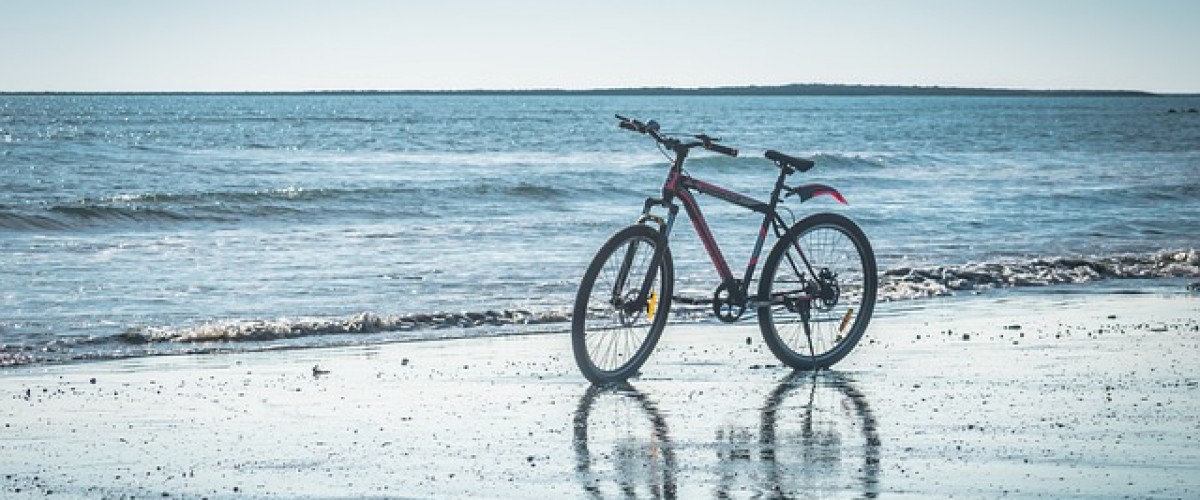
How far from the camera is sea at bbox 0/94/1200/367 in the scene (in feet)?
39.3

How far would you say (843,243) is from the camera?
29.6ft

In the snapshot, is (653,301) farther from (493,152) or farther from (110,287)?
(493,152)

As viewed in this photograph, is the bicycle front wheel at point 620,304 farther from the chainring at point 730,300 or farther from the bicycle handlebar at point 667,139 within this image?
the bicycle handlebar at point 667,139

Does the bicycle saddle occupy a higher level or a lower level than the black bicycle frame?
higher

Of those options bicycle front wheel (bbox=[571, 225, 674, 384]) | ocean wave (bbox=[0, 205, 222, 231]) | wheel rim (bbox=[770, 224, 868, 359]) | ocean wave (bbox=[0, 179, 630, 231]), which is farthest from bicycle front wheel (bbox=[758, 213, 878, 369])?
ocean wave (bbox=[0, 205, 222, 231])

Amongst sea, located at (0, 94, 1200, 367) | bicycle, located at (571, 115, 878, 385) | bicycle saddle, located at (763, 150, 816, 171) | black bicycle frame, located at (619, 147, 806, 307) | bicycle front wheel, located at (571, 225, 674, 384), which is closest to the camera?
bicycle front wheel, located at (571, 225, 674, 384)

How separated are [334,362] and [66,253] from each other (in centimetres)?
1152

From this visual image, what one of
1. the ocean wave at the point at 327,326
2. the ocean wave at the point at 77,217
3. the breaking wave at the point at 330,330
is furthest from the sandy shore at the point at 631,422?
the ocean wave at the point at 77,217

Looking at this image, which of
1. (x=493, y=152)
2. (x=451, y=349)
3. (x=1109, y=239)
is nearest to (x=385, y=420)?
(x=451, y=349)

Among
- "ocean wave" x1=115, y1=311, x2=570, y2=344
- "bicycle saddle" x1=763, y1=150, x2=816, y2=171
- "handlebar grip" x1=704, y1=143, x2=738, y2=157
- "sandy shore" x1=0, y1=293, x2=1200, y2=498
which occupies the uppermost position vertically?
"handlebar grip" x1=704, y1=143, x2=738, y2=157

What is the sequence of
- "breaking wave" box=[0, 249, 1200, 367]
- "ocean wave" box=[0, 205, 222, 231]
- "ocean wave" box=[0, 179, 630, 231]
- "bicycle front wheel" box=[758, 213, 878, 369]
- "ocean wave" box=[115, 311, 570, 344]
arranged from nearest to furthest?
1. "bicycle front wheel" box=[758, 213, 878, 369]
2. "breaking wave" box=[0, 249, 1200, 367]
3. "ocean wave" box=[115, 311, 570, 344]
4. "ocean wave" box=[0, 205, 222, 231]
5. "ocean wave" box=[0, 179, 630, 231]

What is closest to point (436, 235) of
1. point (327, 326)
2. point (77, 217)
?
point (77, 217)

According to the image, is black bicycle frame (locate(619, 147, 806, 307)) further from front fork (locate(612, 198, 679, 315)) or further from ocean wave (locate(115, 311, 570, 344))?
ocean wave (locate(115, 311, 570, 344))

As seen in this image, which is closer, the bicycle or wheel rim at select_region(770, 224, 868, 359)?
the bicycle
